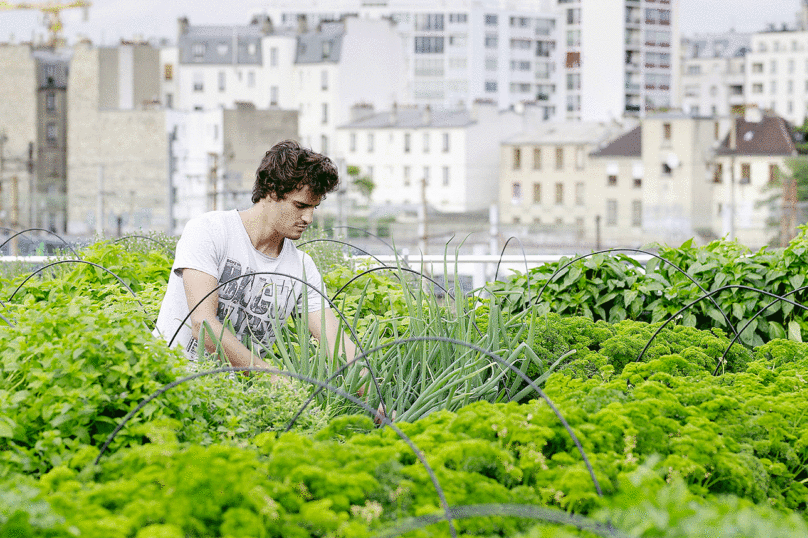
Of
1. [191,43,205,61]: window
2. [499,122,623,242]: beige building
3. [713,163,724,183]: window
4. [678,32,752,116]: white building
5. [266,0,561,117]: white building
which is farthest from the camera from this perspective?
[678,32,752,116]: white building

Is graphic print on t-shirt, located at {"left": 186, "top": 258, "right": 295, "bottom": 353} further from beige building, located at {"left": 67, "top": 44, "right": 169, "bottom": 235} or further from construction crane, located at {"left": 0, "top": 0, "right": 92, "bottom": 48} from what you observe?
construction crane, located at {"left": 0, "top": 0, "right": 92, "bottom": 48}

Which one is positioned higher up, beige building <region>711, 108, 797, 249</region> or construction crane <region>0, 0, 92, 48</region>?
construction crane <region>0, 0, 92, 48</region>

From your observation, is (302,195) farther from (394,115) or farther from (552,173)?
(394,115)

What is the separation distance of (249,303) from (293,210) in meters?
0.29

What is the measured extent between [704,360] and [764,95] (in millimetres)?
75525

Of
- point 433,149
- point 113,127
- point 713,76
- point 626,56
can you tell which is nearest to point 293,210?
point 113,127

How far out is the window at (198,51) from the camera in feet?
184

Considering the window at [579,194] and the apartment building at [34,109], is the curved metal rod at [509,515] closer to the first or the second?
the window at [579,194]

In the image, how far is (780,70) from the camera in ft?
237

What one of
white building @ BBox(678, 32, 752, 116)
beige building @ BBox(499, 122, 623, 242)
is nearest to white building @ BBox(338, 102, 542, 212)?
beige building @ BBox(499, 122, 623, 242)

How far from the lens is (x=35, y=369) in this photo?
2.04 m

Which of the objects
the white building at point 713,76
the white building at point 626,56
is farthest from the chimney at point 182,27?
A: the white building at point 713,76

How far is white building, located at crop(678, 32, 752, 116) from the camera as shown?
75.2 meters

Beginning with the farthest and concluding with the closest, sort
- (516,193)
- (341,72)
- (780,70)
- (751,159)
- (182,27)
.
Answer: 1. (780,70)
2. (182,27)
3. (341,72)
4. (516,193)
5. (751,159)
